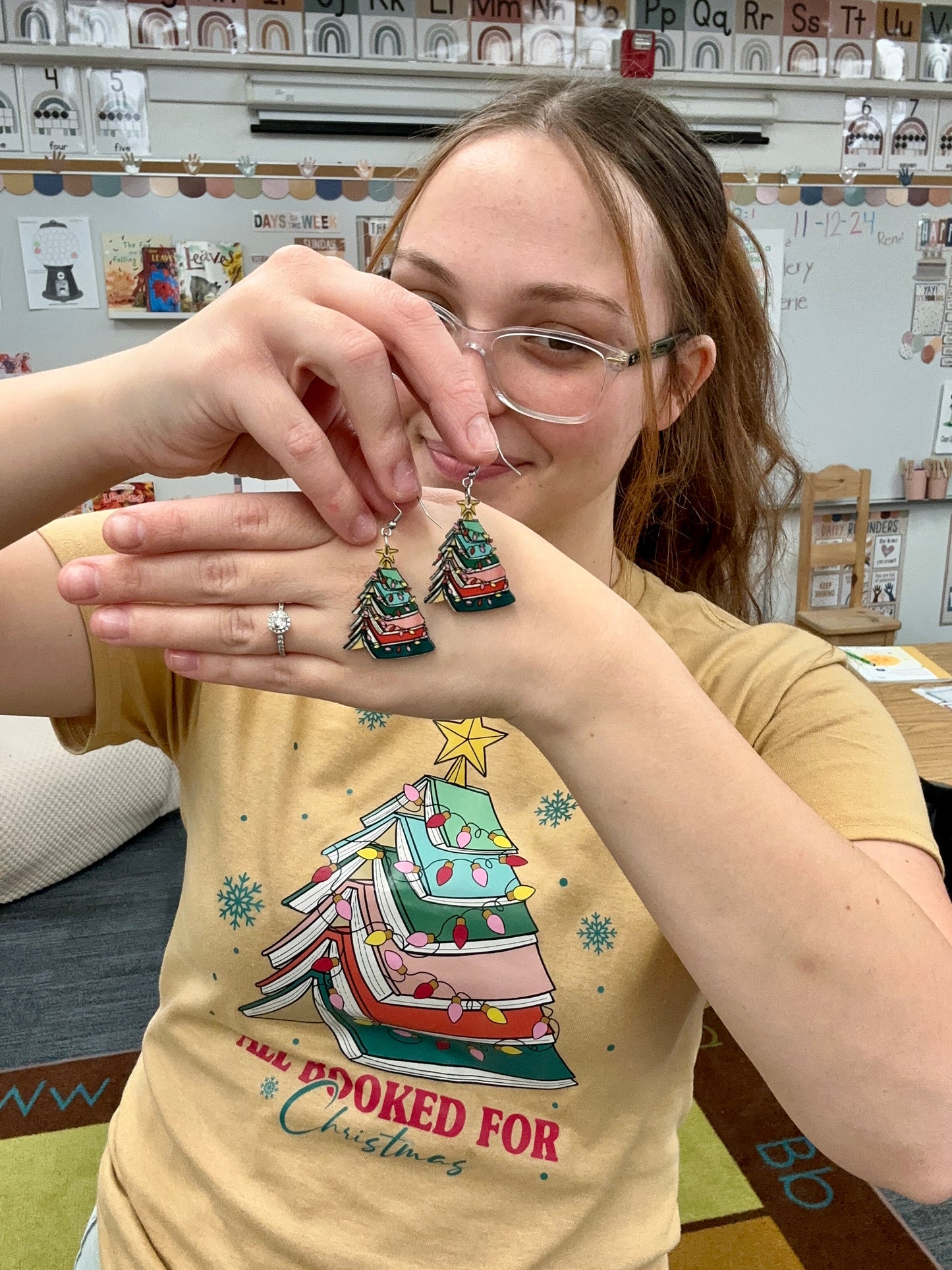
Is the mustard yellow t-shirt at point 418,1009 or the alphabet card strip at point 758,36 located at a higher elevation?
the alphabet card strip at point 758,36

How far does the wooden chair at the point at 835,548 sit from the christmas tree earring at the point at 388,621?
3.05 meters

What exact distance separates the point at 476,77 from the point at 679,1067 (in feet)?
10.00

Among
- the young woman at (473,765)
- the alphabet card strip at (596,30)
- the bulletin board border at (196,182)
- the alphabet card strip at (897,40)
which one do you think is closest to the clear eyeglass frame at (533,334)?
the young woman at (473,765)

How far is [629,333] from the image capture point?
0.87 metres

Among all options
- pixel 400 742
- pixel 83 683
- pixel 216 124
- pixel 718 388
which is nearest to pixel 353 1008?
pixel 400 742

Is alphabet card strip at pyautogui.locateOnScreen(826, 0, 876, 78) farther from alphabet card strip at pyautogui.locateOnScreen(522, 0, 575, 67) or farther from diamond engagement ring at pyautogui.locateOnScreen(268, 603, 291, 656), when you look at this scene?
diamond engagement ring at pyautogui.locateOnScreen(268, 603, 291, 656)

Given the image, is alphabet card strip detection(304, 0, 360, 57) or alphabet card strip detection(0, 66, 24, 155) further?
alphabet card strip detection(304, 0, 360, 57)

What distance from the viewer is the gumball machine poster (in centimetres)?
279

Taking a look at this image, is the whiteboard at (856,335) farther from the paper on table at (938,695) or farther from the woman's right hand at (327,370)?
the woman's right hand at (327,370)

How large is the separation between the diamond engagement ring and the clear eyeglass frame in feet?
1.16

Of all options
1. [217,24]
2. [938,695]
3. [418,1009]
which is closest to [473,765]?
[418,1009]

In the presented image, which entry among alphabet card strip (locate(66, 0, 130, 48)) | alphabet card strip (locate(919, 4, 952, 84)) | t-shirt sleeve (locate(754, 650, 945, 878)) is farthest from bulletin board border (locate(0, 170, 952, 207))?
t-shirt sleeve (locate(754, 650, 945, 878))

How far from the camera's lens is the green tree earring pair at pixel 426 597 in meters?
0.58

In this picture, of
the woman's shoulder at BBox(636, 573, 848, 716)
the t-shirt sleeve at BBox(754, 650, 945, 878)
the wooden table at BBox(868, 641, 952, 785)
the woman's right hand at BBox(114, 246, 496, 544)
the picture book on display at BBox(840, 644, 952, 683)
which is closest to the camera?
the woman's right hand at BBox(114, 246, 496, 544)
